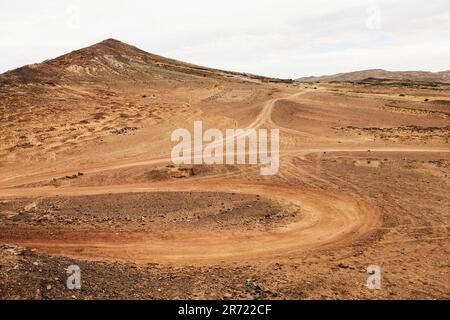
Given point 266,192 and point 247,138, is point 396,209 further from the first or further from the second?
point 247,138

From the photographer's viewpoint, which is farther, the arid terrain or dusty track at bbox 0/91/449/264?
dusty track at bbox 0/91/449/264

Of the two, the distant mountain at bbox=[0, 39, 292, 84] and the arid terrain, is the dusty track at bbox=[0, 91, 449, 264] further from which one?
the distant mountain at bbox=[0, 39, 292, 84]

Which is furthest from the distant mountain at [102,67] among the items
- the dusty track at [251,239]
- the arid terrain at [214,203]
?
the dusty track at [251,239]

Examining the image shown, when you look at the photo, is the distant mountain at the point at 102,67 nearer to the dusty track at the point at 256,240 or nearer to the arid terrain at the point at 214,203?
the arid terrain at the point at 214,203

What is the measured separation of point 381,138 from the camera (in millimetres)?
30000

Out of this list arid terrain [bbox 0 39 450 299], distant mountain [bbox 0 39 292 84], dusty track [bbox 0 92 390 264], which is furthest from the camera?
distant mountain [bbox 0 39 292 84]

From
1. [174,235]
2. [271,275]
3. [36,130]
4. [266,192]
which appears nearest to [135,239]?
[174,235]

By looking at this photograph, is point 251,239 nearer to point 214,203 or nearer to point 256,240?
point 256,240

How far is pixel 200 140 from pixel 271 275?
736 inches

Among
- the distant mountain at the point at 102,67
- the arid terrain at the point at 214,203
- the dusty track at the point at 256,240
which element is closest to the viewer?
the arid terrain at the point at 214,203

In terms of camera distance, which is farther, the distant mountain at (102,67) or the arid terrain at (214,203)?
the distant mountain at (102,67)

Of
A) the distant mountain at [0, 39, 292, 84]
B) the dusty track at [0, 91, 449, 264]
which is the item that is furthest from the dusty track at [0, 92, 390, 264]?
the distant mountain at [0, 39, 292, 84]

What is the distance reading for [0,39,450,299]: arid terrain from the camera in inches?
412

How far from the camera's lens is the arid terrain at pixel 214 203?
10461 millimetres
